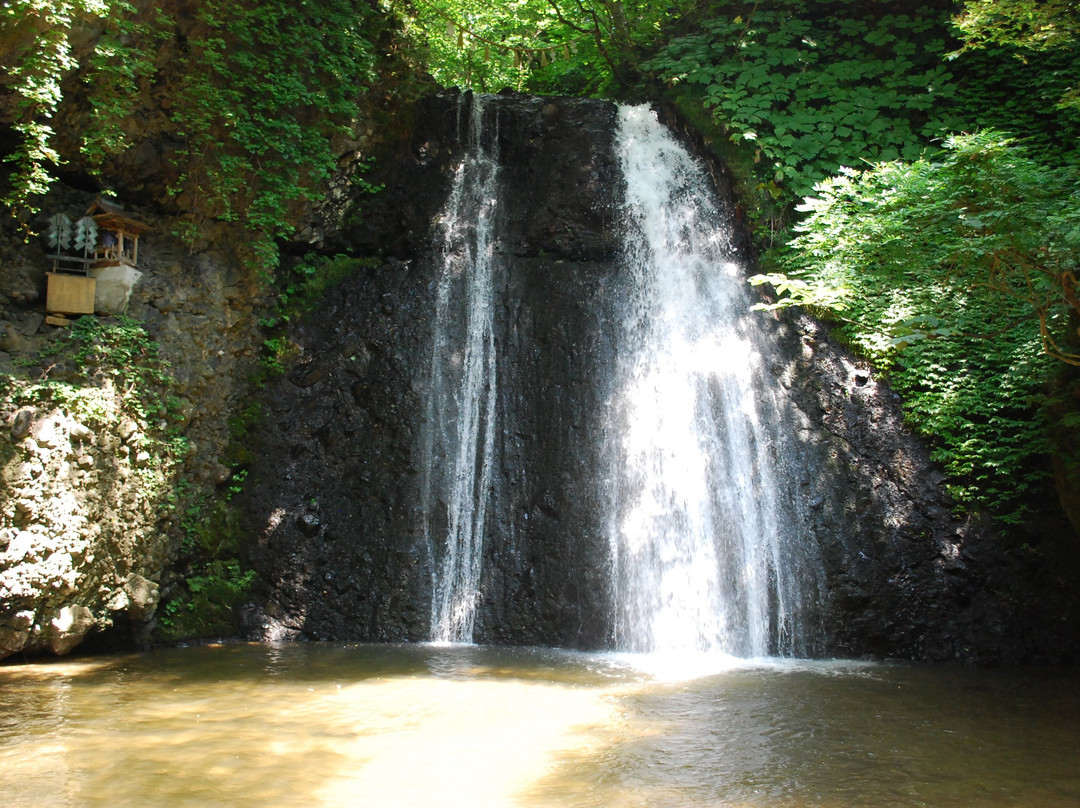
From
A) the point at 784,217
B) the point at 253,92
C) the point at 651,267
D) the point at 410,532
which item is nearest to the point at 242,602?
the point at 410,532

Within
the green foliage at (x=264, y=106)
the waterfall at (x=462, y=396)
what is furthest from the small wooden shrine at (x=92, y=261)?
the waterfall at (x=462, y=396)

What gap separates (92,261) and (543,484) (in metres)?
4.86

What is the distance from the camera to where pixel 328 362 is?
30.1ft

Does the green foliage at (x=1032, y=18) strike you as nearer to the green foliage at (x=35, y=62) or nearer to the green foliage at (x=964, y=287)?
the green foliage at (x=964, y=287)

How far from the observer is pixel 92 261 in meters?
7.38

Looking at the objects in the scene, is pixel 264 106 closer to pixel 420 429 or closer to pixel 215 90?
pixel 215 90

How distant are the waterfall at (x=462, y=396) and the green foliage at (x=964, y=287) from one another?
11.2 ft

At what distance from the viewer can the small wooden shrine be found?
718 centimetres

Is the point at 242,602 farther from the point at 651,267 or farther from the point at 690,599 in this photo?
the point at 651,267

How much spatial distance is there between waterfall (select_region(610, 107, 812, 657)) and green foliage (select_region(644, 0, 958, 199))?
3.81ft

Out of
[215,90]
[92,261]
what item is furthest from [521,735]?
[215,90]

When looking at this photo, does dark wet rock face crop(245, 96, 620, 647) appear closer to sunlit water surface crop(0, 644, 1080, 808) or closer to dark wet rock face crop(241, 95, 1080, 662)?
dark wet rock face crop(241, 95, 1080, 662)

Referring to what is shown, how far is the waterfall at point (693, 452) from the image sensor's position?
7.76 m

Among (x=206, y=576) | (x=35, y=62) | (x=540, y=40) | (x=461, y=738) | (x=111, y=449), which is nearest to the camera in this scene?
(x=461, y=738)
